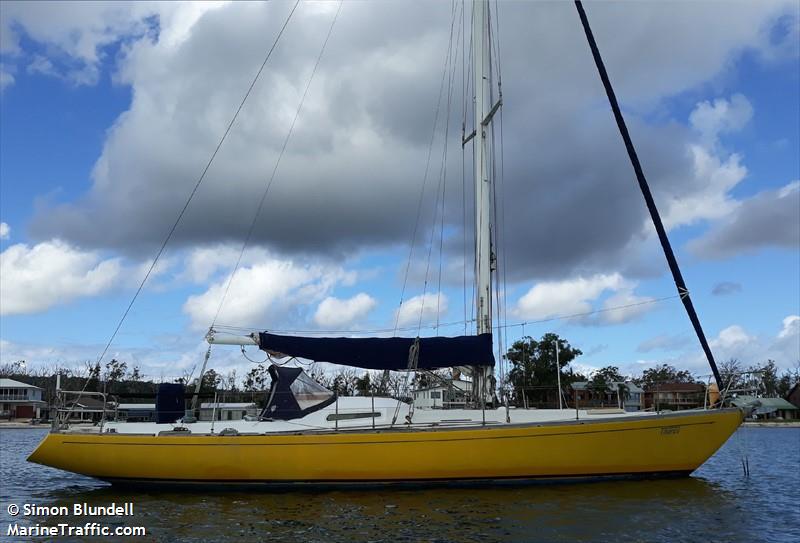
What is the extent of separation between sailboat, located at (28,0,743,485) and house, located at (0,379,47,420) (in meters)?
64.3

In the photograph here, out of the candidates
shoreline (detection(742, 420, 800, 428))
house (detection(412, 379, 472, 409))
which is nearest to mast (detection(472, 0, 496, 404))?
house (detection(412, 379, 472, 409))

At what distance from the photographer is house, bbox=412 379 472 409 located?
15.9 metres

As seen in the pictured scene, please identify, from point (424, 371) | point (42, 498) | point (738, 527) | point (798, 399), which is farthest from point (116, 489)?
point (798, 399)

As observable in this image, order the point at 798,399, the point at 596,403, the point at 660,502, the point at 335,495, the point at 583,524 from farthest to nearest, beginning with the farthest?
the point at 798,399 < the point at 596,403 < the point at 335,495 < the point at 660,502 < the point at 583,524

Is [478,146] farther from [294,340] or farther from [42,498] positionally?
[42,498]

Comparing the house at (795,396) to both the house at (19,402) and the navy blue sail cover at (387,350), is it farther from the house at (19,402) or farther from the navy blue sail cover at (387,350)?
the house at (19,402)

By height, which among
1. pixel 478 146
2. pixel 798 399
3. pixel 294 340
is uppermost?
pixel 478 146

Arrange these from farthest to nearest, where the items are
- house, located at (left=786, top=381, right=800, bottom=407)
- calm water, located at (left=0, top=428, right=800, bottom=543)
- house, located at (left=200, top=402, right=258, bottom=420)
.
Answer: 1. house, located at (left=786, top=381, right=800, bottom=407)
2. house, located at (left=200, top=402, right=258, bottom=420)
3. calm water, located at (left=0, top=428, right=800, bottom=543)

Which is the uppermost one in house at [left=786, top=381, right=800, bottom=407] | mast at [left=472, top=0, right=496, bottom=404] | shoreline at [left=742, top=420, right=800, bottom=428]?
mast at [left=472, top=0, right=496, bottom=404]

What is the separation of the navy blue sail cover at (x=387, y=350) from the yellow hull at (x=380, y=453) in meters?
1.75

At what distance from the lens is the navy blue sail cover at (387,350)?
14734 millimetres

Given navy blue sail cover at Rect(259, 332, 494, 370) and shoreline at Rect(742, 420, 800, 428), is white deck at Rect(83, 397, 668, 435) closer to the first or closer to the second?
navy blue sail cover at Rect(259, 332, 494, 370)

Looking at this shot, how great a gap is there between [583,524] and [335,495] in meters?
5.27

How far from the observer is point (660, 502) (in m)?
12.5
